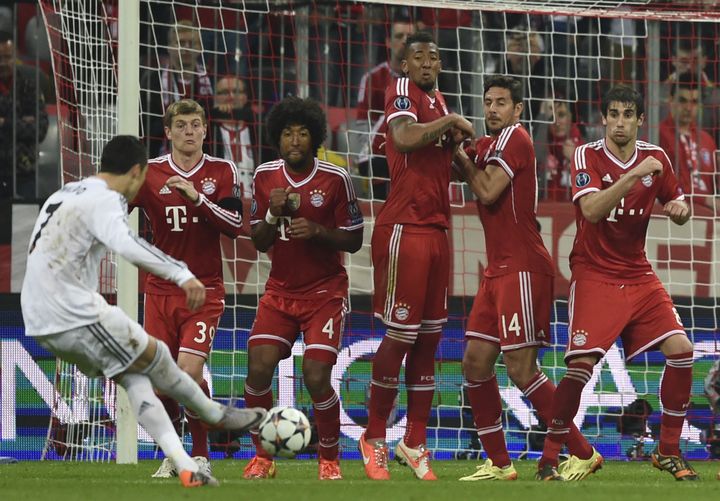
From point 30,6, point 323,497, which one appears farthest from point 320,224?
point 30,6

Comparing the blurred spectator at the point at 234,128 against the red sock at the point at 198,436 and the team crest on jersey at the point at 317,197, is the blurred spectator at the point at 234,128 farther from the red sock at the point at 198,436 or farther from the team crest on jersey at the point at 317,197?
the red sock at the point at 198,436

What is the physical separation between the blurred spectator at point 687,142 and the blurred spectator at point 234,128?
154 inches

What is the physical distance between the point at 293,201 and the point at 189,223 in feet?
2.54

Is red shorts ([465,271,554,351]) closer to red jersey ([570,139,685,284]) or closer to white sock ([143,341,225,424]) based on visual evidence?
red jersey ([570,139,685,284])

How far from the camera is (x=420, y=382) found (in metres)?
8.92

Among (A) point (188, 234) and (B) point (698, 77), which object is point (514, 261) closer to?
(A) point (188, 234)

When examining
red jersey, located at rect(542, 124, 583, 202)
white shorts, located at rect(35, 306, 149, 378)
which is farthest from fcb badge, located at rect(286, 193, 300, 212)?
red jersey, located at rect(542, 124, 583, 202)

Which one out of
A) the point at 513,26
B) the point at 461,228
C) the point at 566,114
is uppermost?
the point at 513,26

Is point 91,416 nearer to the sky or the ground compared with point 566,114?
nearer to the ground

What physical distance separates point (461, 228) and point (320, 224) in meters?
3.58

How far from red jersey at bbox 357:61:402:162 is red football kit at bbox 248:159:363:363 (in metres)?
3.69

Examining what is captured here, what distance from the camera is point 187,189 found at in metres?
8.65

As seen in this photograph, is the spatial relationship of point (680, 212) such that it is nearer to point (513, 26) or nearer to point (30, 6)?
point (513, 26)

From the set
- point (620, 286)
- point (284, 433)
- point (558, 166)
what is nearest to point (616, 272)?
point (620, 286)
